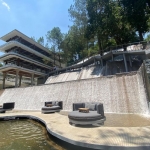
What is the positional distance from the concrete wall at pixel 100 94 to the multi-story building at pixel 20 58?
1357cm

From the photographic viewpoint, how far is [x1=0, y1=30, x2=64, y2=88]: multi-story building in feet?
96.2

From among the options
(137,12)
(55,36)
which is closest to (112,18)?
(137,12)

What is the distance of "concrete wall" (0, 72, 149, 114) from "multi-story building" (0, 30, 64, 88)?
1357 centimetres

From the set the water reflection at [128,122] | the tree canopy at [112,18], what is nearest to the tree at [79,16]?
the tree canopy at [112,18]

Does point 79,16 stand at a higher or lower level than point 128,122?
higher

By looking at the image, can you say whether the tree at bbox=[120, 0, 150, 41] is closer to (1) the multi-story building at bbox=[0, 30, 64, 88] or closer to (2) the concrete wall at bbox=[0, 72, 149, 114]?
(2) the concrete wall at bbox=[0, 72, 149, 114]

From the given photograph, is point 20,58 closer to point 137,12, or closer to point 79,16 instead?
point 79,16

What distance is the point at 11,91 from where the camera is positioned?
66.6ft

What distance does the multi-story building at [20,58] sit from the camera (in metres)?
29.3

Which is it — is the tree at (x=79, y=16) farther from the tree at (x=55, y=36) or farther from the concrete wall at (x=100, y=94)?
the concrete wall at (x=100, y=94)

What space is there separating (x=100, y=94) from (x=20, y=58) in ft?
80.9

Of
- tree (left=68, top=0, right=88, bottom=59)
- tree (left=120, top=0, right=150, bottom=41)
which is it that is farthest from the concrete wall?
tree (left=68, top=0, right=88, bottom=59)

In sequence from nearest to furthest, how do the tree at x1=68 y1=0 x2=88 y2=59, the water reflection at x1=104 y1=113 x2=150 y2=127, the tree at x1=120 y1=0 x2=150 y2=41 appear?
the water reflection at x1=104 y1=113 x2=150 y2=127, the tree at x1=120 y1=0 x2=150 y2=41, the tree at x1=68 y1=0 x2=88 y2=59

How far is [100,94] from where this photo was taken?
11.7m
